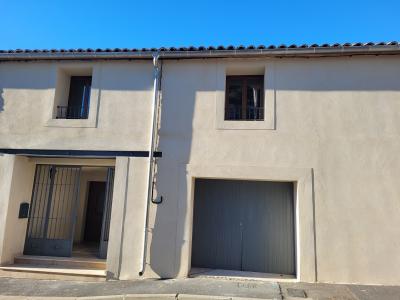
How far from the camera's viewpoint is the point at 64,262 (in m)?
7.44

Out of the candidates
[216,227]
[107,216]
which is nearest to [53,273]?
[107,216]

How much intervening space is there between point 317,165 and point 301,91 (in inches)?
67.9

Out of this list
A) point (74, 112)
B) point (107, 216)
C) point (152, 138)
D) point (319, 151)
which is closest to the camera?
point (319, 151)

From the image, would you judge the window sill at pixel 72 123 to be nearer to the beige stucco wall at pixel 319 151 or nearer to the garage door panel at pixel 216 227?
the beige stucco wall at pixel 319 151

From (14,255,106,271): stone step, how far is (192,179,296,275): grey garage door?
2.27 metres

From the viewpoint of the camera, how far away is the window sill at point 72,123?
7.59 metres

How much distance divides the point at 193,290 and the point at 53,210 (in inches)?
180

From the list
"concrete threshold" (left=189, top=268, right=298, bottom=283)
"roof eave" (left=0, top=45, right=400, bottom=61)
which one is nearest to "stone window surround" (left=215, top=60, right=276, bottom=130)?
"roof eave" (left=0, top=45, right=400, bottom=61)

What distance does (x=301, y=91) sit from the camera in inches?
284

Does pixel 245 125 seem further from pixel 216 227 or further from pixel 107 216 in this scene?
pixel 107 216

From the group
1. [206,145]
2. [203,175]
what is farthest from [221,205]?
[206,145]

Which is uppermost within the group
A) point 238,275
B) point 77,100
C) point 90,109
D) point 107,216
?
point 77,100

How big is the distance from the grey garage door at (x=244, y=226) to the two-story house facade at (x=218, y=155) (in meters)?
0.02

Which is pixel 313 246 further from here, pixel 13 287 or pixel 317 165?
pixel 13 287
